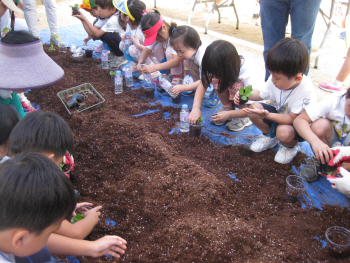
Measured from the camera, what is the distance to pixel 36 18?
16.7ft

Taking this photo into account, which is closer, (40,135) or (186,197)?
(40,135)

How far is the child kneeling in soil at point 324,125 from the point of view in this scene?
7.27 feet

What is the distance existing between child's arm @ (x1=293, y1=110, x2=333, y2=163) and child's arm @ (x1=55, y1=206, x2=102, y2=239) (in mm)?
1766

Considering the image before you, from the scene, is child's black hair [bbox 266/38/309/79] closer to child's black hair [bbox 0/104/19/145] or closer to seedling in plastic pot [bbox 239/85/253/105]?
seedling in plastic pot [bbox 239/85/253/105]

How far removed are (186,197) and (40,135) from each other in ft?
3.77

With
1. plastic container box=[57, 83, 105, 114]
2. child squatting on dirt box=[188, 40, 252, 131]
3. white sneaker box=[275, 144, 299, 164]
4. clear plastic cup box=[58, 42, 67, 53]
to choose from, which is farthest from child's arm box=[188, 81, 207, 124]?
clear plastic cup box=[58, 42, 67, 53]

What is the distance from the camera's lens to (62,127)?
1800 millimetres

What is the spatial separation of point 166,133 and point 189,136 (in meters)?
0.27

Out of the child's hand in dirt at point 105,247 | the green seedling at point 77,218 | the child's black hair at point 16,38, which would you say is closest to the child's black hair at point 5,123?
the child's black hair at point 16,38

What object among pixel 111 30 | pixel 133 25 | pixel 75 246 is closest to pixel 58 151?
pixel 75 246

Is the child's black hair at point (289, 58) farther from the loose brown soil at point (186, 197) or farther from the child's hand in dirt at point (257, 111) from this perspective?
the loose brown soil at point (186, 197)

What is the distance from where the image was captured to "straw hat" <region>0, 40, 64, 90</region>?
6.81 ft

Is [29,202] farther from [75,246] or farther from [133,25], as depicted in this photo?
[133,25]

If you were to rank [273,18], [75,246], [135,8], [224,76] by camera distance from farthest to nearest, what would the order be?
1. [135,8]
2. [273,18]
3. [224,76]
4. [75,246]
